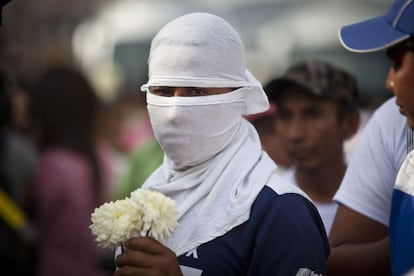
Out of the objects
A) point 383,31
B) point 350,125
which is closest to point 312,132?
point 350,125

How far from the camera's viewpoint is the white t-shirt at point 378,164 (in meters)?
4.24

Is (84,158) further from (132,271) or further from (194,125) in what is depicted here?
(132,271)

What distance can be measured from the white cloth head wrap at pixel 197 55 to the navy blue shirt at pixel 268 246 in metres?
0.47

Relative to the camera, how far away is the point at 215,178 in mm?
3832

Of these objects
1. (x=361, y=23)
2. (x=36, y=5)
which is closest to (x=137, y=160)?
(x=361, y=23)

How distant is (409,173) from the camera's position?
381cm

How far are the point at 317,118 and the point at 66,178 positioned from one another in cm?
230

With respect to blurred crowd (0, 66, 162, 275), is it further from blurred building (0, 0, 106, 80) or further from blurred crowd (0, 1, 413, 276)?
blurred building (0, 0, 106, 80)

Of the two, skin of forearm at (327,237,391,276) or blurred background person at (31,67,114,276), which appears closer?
skin of forearm at (327,237,391,276)

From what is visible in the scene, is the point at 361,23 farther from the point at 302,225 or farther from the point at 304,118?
the point at 304,118

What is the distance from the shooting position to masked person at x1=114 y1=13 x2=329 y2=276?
3.61 metres

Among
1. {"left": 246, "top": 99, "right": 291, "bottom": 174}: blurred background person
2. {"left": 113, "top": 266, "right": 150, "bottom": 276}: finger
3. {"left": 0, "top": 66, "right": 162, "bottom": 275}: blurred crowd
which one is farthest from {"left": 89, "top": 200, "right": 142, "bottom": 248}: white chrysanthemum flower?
{"left": 0, "top": 66, "right": 162, "bottom": 275}: blurred crowd

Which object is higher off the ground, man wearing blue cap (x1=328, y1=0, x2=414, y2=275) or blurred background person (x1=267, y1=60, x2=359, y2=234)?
man wearing blue cap (x1=328, y1=0, x2=414, y2=275)

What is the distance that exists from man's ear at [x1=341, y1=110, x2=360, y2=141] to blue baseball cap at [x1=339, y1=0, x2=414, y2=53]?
1.78 m
